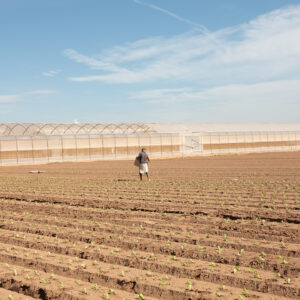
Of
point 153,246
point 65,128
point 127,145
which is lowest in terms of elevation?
point 153,246

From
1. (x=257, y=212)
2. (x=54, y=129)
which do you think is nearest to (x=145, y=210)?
(x=257, y=212)

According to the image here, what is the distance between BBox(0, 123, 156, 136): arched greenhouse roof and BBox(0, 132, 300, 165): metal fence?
4079 millimetres

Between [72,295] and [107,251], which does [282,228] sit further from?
[72,295]

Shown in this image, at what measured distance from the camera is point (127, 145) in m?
48.3

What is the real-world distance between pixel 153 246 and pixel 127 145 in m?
40.0

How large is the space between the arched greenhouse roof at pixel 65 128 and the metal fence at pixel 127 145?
4.08 metres

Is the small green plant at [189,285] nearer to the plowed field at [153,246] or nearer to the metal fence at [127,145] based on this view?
the plowed field at [153,246]

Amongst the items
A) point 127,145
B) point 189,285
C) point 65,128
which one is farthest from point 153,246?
point 65,128

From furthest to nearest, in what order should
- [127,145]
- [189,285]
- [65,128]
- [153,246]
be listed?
1. [65,128]
2. [127,145]
3. [153,246]
4. [189,285]

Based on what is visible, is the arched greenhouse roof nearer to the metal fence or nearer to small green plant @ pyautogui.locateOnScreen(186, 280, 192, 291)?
the metal fence

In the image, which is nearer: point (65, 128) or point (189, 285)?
point (189, 285)

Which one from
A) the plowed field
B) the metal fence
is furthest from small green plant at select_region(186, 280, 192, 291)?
the metal fence

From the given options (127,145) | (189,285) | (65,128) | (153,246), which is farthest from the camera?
(65,128)

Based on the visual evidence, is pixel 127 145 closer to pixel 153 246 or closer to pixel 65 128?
pixel 65 128
